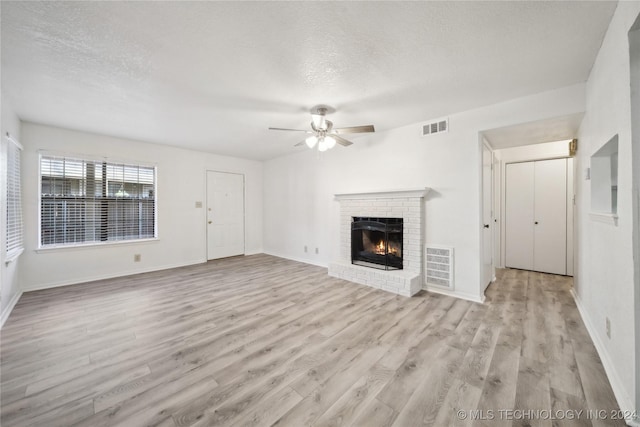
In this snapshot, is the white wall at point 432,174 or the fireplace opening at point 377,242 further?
the fireplace opening at point 377,242

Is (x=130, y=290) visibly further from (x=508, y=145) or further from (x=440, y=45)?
(x=508, y=145)

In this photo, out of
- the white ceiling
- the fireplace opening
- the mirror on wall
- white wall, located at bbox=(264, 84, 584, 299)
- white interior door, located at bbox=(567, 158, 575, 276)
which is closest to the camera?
the white ceiling

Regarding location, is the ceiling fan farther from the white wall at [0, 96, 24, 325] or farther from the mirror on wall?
the white wall at [0, 96, 24, 325]

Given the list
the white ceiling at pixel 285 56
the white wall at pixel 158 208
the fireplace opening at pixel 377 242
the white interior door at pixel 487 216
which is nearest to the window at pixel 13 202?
the white wall at pixel 158 208

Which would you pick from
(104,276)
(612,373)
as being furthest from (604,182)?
(104,276)

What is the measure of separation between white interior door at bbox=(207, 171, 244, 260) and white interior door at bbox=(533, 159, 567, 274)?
6309 mm

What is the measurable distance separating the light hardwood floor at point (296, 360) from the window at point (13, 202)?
0.76 meters

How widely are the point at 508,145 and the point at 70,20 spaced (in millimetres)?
5152

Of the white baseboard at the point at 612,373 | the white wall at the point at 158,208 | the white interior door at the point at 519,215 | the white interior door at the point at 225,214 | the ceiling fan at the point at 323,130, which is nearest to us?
the white baseboard at the point at 612,373

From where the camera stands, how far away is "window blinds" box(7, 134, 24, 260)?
296 centimetres

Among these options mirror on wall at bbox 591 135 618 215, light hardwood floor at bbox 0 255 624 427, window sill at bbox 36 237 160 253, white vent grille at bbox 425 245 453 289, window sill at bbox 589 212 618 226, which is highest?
mirror on wall at bbox 591 135 618 215

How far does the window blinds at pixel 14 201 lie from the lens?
9.70ft

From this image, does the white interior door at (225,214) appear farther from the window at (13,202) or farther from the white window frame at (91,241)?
the window at (13,202)

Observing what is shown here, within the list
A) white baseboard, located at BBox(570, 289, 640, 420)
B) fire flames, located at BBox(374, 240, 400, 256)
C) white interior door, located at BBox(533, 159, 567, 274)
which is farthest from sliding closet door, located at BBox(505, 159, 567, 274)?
fire flames, located at BBox(374, 240, 400, 256)
